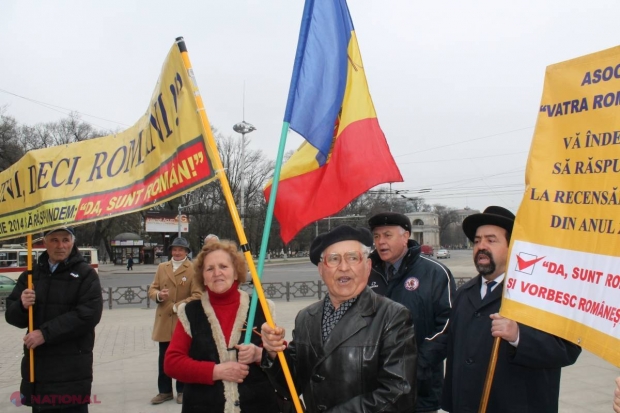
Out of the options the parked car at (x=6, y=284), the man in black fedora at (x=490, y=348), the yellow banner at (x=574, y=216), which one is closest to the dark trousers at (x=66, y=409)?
the man in black fedora at (x=490, y=348)

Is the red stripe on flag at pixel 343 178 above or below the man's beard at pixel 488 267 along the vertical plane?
above

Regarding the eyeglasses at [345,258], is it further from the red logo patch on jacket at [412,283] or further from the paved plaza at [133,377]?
the paved plaza at [133,377]

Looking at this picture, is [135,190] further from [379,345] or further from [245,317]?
[379,345]

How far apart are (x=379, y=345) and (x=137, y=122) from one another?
86.7 inches

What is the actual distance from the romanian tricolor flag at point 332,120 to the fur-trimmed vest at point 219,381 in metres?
0.70

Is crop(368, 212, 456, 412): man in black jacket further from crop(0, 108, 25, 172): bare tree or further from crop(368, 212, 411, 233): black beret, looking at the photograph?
crop(0, 108, 25, 172): bare tree

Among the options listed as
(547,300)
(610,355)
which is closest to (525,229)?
(547,300)

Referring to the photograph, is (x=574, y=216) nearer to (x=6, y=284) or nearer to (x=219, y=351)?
(x=219, y=351)

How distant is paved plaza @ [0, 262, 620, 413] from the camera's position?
248 inches

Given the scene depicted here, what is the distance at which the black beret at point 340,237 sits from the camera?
2814 millimetres

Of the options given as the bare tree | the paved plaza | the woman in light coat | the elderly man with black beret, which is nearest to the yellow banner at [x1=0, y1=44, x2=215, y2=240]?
the elderly man with black beret

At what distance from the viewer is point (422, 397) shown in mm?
3871

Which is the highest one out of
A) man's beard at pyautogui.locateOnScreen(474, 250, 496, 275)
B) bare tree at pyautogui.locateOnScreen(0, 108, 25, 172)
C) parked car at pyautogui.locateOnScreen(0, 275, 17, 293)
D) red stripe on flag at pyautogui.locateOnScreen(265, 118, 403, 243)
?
bare tree at pyautogui.locateOnScreen(0, 108, 25, 172)

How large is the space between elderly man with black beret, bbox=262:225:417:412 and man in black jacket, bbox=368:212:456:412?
3.81 feet
